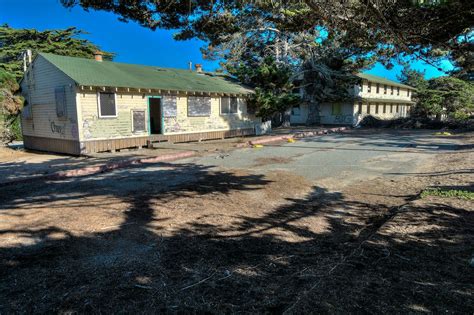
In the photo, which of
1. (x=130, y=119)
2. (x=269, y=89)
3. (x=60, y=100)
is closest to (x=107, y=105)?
(x=130, y=119)

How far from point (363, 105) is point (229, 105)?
22.4 metres

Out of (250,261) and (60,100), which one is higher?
(60,100)

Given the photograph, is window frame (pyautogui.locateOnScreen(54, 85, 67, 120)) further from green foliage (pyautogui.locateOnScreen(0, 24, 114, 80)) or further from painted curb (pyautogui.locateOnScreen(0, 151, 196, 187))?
green foliage (pyautogui.locateOnScreen(0, 24, 114, 80))

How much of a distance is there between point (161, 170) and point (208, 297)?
27.5ft

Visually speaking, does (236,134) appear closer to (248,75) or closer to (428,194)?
(248,75)

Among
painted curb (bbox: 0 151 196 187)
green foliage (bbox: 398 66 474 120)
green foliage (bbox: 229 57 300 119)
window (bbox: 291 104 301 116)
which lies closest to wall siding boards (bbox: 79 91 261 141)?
green foliage (bbox: 229 57 300 119)

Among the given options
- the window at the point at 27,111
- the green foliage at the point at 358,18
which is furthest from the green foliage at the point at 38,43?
the green foliage at the point at 358,18

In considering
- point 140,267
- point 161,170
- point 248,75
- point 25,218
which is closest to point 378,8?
point 140,267

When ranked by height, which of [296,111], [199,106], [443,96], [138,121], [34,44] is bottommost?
[138,121]

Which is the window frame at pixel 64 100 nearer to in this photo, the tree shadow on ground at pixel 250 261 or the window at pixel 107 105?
the window at pixel 107 105

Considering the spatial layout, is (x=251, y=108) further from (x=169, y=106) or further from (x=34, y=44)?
(x=34, y=44)

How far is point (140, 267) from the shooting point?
407 cm

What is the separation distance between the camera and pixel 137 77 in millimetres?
18625

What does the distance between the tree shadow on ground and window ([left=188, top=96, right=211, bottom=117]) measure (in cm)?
1337
